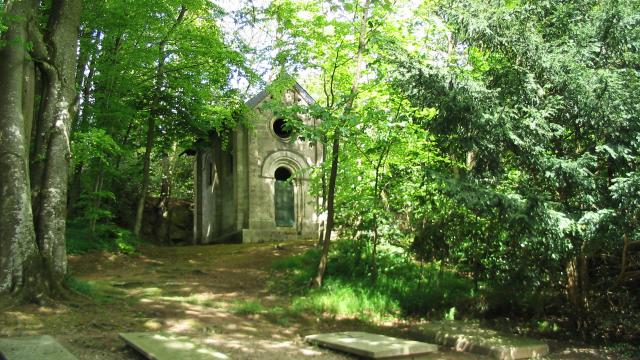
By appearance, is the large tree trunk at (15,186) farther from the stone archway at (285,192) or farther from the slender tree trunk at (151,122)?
the stone archway at (285,192)

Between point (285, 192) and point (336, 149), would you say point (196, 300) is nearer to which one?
point (336, 149)

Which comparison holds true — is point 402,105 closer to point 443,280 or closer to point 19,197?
point 443,280

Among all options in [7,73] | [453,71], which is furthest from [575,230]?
[7,73]

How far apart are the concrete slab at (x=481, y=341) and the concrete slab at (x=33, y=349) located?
5327mm

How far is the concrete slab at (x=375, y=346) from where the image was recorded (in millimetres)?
6340

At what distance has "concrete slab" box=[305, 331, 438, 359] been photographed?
6.34 m

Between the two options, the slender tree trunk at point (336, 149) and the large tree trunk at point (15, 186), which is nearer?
the large tree trunk at point (15, 186)

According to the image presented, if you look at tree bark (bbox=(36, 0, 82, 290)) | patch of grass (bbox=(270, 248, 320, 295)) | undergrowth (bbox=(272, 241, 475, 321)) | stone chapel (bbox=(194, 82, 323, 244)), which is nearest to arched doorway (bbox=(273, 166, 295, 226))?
stone chapel (bbox=(194, 82, 323, 244))

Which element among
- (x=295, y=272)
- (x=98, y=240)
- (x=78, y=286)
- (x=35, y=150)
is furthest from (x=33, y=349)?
(x=98, y=240)

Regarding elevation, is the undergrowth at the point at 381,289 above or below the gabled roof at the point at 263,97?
below

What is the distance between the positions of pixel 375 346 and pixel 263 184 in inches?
626

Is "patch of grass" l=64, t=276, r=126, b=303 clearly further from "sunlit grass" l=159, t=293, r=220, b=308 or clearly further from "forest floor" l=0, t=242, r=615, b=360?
"sunlit grass" l=159, t=293, r=220, b=308

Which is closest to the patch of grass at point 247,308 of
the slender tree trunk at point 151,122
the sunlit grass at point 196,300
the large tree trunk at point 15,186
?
the sunlit grass at point 196,300

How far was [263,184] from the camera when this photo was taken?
72.4 ft
